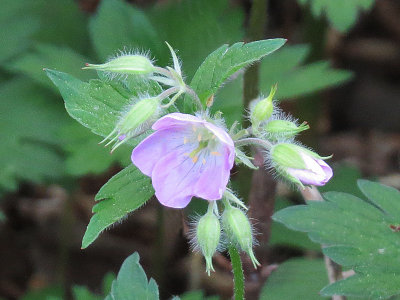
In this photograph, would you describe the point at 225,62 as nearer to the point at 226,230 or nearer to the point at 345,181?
the point at 226,230

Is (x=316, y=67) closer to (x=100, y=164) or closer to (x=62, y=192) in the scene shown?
(x=100, y=164)

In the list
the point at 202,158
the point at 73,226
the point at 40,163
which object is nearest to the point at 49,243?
the point at 73,226

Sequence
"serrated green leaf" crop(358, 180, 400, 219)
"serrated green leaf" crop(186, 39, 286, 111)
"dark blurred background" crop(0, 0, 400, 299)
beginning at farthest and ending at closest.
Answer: "dark blurred background" crop(0, 0, 400, 299), "serrated green leaf" crop(358, 180, 400, 219), "serrated green leaf" crop(186, 39, 286, 111)

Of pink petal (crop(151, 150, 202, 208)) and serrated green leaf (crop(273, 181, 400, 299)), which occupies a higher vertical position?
pink petal (crop(151, 150, 202, 208))

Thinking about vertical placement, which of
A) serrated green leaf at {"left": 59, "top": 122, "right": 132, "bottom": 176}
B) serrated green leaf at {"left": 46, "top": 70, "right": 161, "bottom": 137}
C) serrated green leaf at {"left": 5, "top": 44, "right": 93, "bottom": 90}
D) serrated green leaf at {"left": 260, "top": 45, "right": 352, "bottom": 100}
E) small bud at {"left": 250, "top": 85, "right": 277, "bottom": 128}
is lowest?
serrated green leaf at {"left": 59, "top": 122, "right": 132, "bottom": 176}

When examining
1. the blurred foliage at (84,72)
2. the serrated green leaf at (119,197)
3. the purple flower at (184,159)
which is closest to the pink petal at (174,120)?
the purple flower at (184,159)

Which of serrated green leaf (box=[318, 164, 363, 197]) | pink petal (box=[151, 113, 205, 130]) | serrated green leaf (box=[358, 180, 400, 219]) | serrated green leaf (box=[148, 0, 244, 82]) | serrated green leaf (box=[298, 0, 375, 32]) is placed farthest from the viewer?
serrated green leaf (box=[318, 164, 363, 197])

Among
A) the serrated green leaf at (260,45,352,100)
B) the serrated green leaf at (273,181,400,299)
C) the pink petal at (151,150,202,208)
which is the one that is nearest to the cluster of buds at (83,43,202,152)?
the pink petal at (151,150,202,208)

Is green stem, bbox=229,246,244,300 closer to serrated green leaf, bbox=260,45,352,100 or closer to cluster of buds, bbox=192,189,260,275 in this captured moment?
cluster of buds, bbox=192,189,260,275
